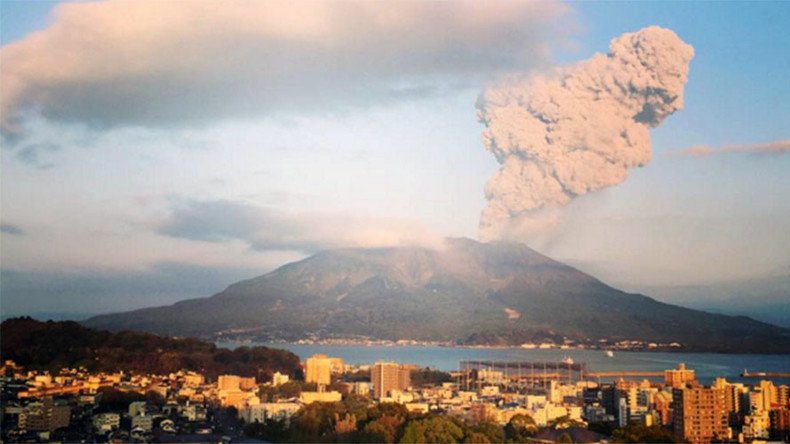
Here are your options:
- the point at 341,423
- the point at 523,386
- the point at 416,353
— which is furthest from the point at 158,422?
the point at 416,353

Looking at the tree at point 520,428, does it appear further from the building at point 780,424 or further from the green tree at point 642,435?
the building at point 780,424

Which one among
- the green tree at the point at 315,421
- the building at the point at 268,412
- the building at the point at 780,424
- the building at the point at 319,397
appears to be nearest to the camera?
the green tree at the point at 315,421

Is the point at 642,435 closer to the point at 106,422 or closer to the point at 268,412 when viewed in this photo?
the point at 268,412

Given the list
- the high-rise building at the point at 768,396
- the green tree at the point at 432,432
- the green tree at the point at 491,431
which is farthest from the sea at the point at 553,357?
the green tree at the point at 432,432

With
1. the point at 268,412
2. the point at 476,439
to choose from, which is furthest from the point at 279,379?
the point at 476,439

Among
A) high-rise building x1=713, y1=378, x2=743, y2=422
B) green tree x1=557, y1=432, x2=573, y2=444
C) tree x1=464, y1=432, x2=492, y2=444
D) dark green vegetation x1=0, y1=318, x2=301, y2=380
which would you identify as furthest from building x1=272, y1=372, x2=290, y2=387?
high-rise building x1=713, y1=378, x2=743, y2=422
